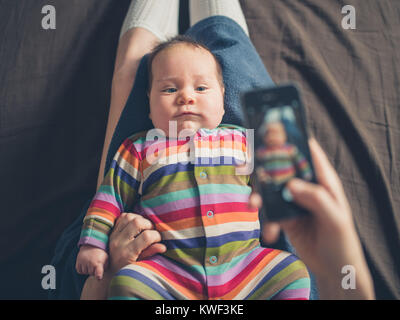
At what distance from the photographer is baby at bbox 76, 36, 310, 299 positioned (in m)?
0.45

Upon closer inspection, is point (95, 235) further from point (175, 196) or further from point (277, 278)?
point (277, 278)

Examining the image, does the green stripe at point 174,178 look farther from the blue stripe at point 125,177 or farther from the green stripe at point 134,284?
the green stripe at point 134,284

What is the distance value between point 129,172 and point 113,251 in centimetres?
12

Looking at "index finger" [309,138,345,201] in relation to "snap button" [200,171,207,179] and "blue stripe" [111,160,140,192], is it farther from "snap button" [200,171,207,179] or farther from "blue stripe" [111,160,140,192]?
"blue stripe" [111,160,140,192]

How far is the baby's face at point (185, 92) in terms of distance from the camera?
0.51m

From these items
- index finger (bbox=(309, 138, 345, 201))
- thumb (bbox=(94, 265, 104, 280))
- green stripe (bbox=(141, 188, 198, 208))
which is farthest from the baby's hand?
index finger (bbox=(309, 138, 345, 201))

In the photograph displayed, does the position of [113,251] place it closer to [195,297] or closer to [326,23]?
[195,297]

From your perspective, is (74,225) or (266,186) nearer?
(266,186)

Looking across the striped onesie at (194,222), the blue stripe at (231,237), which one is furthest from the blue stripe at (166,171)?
the blue stripe at (231,237)

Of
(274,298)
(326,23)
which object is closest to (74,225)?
(274,298)

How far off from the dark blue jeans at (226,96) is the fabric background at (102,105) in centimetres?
8

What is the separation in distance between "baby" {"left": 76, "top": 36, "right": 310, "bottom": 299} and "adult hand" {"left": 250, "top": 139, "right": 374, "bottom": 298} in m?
0.08

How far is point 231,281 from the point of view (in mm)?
458

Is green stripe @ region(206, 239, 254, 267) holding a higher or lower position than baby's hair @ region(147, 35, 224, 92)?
lower
